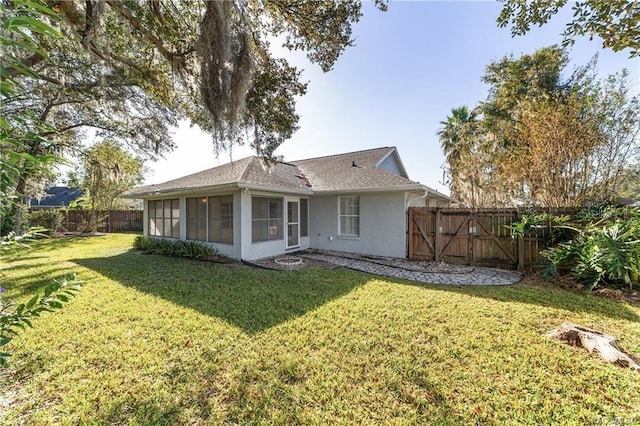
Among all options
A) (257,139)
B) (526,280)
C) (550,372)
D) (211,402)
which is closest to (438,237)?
(526,280)

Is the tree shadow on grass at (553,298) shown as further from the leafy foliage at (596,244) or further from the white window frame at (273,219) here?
the white window frame at (273,219)

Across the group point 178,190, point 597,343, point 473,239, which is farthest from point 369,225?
point 178,190

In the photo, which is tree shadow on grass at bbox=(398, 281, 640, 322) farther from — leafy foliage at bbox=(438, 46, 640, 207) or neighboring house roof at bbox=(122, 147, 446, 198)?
leafy foliage at bbox=(438, 46, 640, 207)

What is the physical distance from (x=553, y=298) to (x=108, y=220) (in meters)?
24.7

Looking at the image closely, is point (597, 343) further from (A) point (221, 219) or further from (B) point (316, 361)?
(A) point (221, 219)

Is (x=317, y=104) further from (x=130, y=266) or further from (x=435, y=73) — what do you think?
(x=130, y=266)

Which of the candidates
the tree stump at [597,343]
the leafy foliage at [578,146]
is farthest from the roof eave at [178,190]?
the leafy foliage at [578,146]

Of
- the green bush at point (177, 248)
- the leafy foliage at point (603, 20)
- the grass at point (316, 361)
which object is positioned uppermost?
the leafy foliage at point (603, 20)

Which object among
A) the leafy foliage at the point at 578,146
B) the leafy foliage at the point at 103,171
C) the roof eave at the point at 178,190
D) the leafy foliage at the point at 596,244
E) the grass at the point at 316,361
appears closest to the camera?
the grass at the point at 316,361

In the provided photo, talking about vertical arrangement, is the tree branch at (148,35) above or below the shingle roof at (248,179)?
above

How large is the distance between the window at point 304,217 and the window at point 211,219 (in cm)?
310

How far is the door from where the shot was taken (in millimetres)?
10211

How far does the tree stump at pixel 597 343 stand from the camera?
3.09 m

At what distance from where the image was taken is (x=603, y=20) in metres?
3.54
